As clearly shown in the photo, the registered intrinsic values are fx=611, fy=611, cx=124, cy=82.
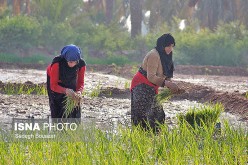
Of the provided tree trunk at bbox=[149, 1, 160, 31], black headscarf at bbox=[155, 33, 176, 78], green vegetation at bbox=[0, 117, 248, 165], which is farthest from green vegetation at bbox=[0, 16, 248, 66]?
green vegetation at bbox=[0, 117, 248, 165]

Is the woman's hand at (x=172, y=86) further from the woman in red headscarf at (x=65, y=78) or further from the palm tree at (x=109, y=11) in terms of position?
the palm tree at (x=109, y=11)

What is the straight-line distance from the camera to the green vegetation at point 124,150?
4637 millimetres

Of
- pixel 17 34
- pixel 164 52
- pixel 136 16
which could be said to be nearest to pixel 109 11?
pixel 136 16

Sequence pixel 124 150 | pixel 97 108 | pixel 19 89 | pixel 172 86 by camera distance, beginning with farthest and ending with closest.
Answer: pixel 19 89, pixel 97 108, pixel 172 86, pixel 124 150

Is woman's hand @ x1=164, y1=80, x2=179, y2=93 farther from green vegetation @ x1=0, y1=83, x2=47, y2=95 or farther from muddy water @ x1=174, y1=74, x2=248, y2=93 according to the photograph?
muddy water @ x1=174, y1=74, x2=248, y2=93

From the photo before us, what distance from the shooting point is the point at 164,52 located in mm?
6730

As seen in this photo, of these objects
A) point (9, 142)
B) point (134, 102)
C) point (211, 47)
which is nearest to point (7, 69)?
point (211, 47)

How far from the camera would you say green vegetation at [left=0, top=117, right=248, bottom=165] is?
15.2 feet

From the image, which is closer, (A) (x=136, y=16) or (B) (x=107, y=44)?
(B) (x=107, y=44)

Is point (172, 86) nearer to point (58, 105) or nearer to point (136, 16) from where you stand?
point (58, 105)

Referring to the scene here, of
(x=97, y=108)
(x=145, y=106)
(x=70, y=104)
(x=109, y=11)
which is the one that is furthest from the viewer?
(x=109, y=11)

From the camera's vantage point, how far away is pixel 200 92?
1316cm

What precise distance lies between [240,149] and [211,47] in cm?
1957

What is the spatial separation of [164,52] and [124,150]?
6.77 feet
